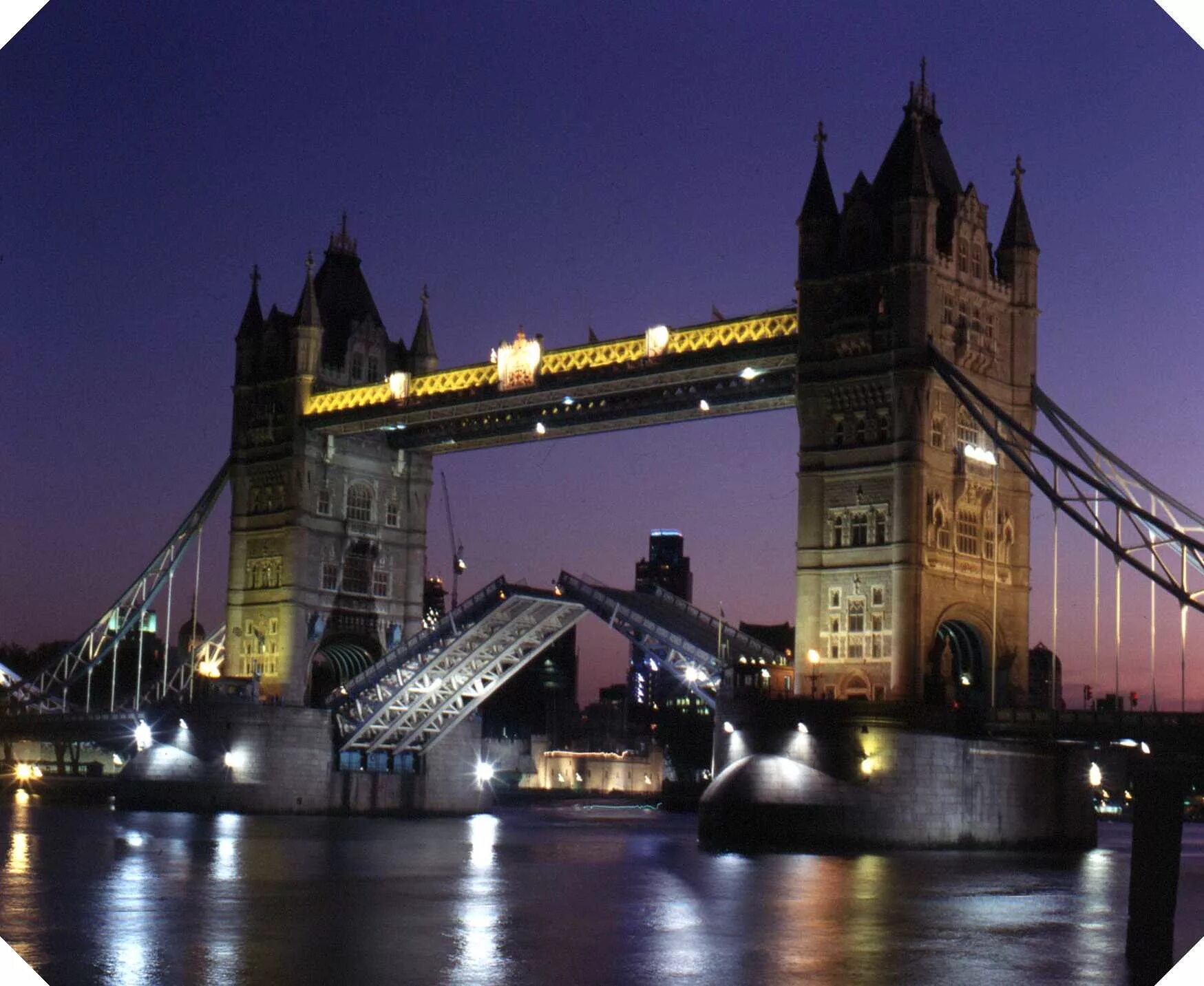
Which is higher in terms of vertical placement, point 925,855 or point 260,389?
point 260,389

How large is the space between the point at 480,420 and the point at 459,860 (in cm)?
2557

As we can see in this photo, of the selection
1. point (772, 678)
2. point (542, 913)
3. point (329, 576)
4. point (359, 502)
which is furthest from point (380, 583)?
point (542, 913)

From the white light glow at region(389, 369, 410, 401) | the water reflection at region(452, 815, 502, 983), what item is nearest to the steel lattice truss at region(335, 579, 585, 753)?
the white light glow at region(389, 369, 410, 401)

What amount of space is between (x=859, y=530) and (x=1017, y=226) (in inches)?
419

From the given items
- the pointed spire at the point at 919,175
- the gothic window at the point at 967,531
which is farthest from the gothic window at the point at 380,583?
the pointed spire at the point at 919,175

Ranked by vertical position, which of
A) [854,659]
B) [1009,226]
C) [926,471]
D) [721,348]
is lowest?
[854,659]

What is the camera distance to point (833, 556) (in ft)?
177

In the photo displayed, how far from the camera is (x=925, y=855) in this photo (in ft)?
157

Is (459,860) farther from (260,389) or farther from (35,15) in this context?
(260,389)

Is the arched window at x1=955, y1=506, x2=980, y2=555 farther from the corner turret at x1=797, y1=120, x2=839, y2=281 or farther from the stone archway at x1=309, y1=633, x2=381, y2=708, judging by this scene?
the stone archway at x1=309, y1=633, x2=381, y2=708

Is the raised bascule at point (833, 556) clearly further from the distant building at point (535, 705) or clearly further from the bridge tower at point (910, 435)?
the distant building at point (535, 705)

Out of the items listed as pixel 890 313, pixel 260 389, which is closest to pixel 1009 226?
pixel 890 313

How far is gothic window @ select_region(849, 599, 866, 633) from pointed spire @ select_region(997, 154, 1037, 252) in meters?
11.8

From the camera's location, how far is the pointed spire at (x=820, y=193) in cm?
5556
